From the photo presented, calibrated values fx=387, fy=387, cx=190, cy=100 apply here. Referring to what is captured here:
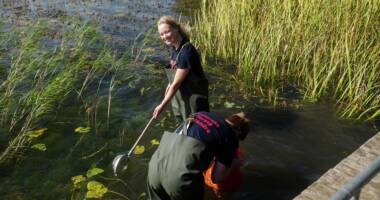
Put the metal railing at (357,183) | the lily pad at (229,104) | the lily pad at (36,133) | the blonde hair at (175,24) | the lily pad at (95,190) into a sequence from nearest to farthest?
the metal railing at (357,183), the blonde hair at (175,24), the lily pad at (95,190), the lily pad at (36,133), the lily pad at (229,104)

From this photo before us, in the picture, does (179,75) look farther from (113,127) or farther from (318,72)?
(318,72)

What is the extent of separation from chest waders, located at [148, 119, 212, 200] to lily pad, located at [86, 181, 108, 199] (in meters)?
1.05

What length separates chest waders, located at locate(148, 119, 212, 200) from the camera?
3215 millimetres

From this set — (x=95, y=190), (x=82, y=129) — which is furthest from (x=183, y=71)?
(x=82, y=129)

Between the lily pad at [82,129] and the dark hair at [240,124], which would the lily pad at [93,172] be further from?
the dark hair at [240,124]

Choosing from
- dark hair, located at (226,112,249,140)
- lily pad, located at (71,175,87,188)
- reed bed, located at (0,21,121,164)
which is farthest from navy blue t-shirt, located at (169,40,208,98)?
reed bed, located at (0,21,121,164)

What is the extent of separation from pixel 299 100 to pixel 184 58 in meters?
Answer: 3.24

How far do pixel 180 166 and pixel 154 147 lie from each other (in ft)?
7.48

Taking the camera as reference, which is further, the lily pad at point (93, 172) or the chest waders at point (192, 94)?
the lily pad at point (93, 172)

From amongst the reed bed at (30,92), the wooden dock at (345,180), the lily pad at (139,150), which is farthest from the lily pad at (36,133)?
the wooden dock at (345,180)

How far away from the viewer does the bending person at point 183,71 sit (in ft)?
13.6

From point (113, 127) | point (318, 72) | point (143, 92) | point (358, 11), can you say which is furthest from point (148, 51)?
point (358, 11)

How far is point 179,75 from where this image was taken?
13.8ft

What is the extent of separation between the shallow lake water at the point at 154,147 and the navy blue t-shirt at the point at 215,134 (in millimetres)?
1299
